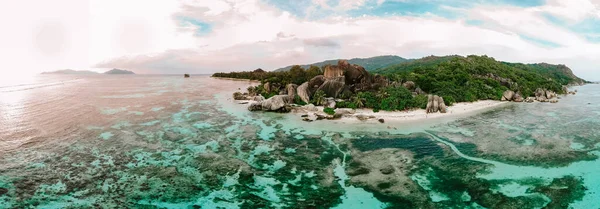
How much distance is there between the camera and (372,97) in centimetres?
4900

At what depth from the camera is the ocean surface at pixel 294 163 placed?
57.0 feet

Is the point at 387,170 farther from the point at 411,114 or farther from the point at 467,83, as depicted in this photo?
the point at 467,83

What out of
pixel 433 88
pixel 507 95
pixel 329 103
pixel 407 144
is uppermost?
pixel 433 88

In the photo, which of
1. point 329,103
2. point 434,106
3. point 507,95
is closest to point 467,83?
point 507,95

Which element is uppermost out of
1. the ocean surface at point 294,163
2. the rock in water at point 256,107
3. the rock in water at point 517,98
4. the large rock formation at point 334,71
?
the large rock formation at point 334,71

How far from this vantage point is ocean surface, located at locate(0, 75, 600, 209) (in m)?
17.4

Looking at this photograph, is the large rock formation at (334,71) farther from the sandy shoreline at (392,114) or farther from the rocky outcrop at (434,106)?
the rocky outcrop at (434,106)

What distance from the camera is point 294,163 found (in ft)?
77.0

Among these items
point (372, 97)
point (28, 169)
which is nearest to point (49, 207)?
point (28, 169)

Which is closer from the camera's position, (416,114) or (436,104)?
(416,114)

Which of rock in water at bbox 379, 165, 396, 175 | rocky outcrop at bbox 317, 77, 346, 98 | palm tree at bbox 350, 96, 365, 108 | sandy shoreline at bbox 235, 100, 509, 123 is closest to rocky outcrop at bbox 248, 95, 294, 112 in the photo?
sandy shoreline at bbox 235, 100, 509, 123

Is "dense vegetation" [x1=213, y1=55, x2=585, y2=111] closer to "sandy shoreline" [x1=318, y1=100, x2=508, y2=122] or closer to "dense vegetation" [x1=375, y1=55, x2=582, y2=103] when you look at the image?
"dense vegetation" [x1=375, y1=55, x2=582, y2=103]

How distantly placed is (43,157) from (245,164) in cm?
1671

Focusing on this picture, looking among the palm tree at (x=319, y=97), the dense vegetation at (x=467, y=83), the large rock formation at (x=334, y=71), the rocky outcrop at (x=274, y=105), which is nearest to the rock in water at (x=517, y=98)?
the dense vegetation at (x=467, y=83)
